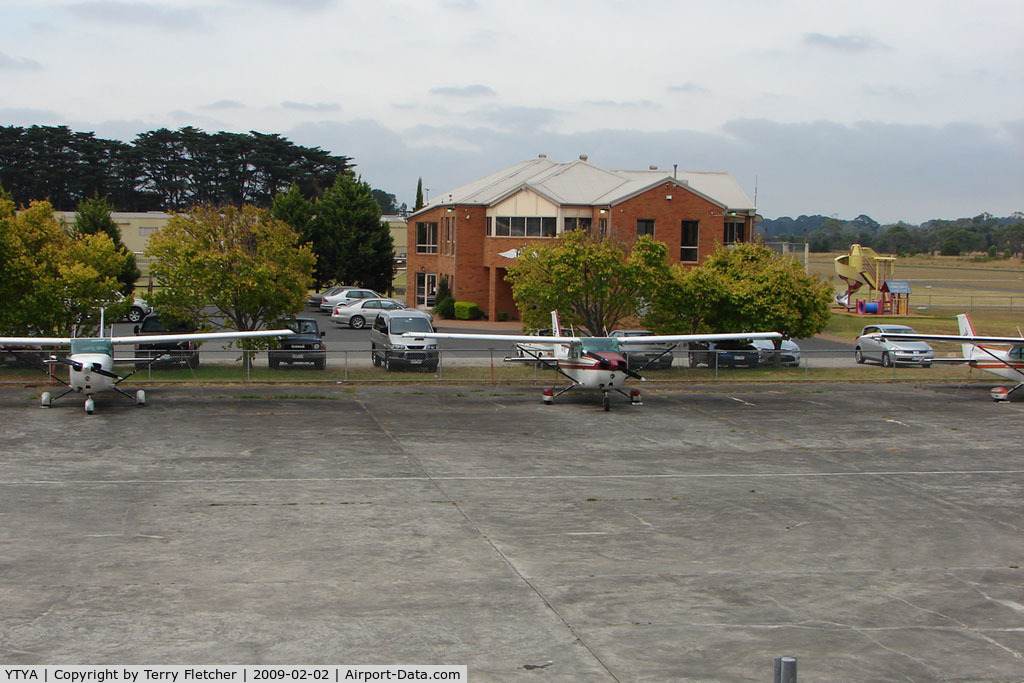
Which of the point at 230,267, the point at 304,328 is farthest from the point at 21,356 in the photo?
the point at 304,328

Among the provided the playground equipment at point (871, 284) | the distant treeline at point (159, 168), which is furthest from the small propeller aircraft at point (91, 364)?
the distant treeline at point (159, 168)

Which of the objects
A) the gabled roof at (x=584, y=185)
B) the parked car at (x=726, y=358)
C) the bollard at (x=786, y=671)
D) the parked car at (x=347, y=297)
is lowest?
the bollard at (x=786, y=671)

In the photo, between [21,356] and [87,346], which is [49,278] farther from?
[87,346]

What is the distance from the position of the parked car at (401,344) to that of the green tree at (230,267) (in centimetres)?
318

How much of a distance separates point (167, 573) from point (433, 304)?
48.7 meters

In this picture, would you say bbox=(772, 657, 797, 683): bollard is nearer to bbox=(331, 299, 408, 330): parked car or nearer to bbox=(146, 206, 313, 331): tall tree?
bbox=(146, 206, 313, 331): tall tree

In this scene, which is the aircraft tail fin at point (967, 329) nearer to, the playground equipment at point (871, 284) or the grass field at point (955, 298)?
the grass field at point (955, 298)

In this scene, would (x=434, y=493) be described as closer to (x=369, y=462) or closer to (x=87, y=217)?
(x=369, y=462)

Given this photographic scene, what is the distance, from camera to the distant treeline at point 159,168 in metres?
108

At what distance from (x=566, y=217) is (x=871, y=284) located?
25.4 metres

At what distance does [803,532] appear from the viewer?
15.4 metres

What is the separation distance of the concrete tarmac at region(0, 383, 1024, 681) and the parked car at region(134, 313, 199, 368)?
6.11m

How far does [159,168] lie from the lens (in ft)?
384

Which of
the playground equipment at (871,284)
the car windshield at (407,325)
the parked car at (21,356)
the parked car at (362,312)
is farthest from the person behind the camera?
the playground equipment at (871,284)
